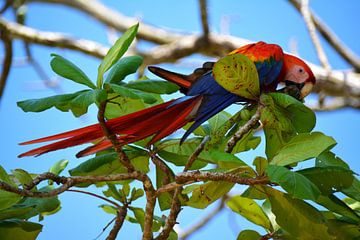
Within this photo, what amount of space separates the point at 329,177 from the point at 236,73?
0.21 m

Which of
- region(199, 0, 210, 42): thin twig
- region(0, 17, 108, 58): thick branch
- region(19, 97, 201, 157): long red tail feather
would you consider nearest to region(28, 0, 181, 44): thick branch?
region(0, 17, 108, 58): thick branch

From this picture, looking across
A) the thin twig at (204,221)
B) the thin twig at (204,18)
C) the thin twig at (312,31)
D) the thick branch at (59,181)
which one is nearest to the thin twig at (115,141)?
the thick branch at (59,181)

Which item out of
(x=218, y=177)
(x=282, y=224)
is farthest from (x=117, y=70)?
(x=282, y=224)

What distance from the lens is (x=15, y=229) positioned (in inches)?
33.6

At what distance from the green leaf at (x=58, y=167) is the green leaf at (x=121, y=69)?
0.24m

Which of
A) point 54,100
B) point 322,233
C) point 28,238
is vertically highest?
point 54,100

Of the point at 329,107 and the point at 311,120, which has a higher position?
the point at 329,107

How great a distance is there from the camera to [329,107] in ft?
9.79

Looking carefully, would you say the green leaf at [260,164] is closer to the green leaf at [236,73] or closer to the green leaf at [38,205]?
the green leaf at [236,73]

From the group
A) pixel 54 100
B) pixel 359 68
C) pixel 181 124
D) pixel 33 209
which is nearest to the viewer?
pixel 54 100

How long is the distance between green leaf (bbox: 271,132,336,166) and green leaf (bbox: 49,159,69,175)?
0.39m

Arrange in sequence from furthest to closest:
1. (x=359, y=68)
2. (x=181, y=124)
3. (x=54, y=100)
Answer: (x=359, y=68), (x=181, y=124), (x=54, y=100)

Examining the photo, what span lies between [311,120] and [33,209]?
0.44 m

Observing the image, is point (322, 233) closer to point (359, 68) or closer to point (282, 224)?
point (282, 224)
